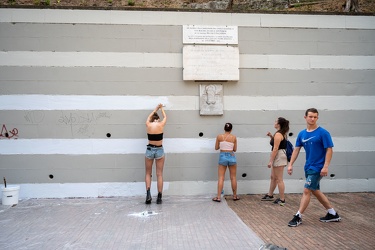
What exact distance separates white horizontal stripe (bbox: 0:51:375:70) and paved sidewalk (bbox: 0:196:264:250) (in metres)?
3.36

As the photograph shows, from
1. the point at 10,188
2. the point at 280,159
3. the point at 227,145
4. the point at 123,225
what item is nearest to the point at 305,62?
the point at 280,159

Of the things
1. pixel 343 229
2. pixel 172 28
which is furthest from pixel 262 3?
pixel 343 229

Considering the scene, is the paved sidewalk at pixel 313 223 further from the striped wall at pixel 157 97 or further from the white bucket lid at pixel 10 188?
the white bucket lid at pixel 10 188

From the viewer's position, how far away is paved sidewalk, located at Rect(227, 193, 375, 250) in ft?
15.5

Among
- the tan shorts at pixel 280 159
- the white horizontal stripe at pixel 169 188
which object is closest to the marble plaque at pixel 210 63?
the tan shorts at pixel 280 159

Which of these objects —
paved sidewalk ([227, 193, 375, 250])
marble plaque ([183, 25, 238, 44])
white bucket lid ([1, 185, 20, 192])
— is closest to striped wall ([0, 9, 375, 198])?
marble plaque ([183, 25, 238, 44])

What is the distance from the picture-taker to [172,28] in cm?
790

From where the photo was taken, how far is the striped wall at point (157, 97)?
24.9 ft

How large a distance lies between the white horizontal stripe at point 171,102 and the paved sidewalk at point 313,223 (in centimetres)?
234

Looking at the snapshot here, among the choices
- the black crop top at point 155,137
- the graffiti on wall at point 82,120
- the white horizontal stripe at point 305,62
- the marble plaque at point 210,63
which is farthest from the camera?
the white horizontal stripe at point 305,62

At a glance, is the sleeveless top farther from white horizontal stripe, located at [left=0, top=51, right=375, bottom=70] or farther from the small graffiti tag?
the small graffiti tag

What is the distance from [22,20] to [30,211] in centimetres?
458

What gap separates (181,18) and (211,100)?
2234mm

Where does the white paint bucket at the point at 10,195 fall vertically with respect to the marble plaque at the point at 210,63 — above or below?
below
